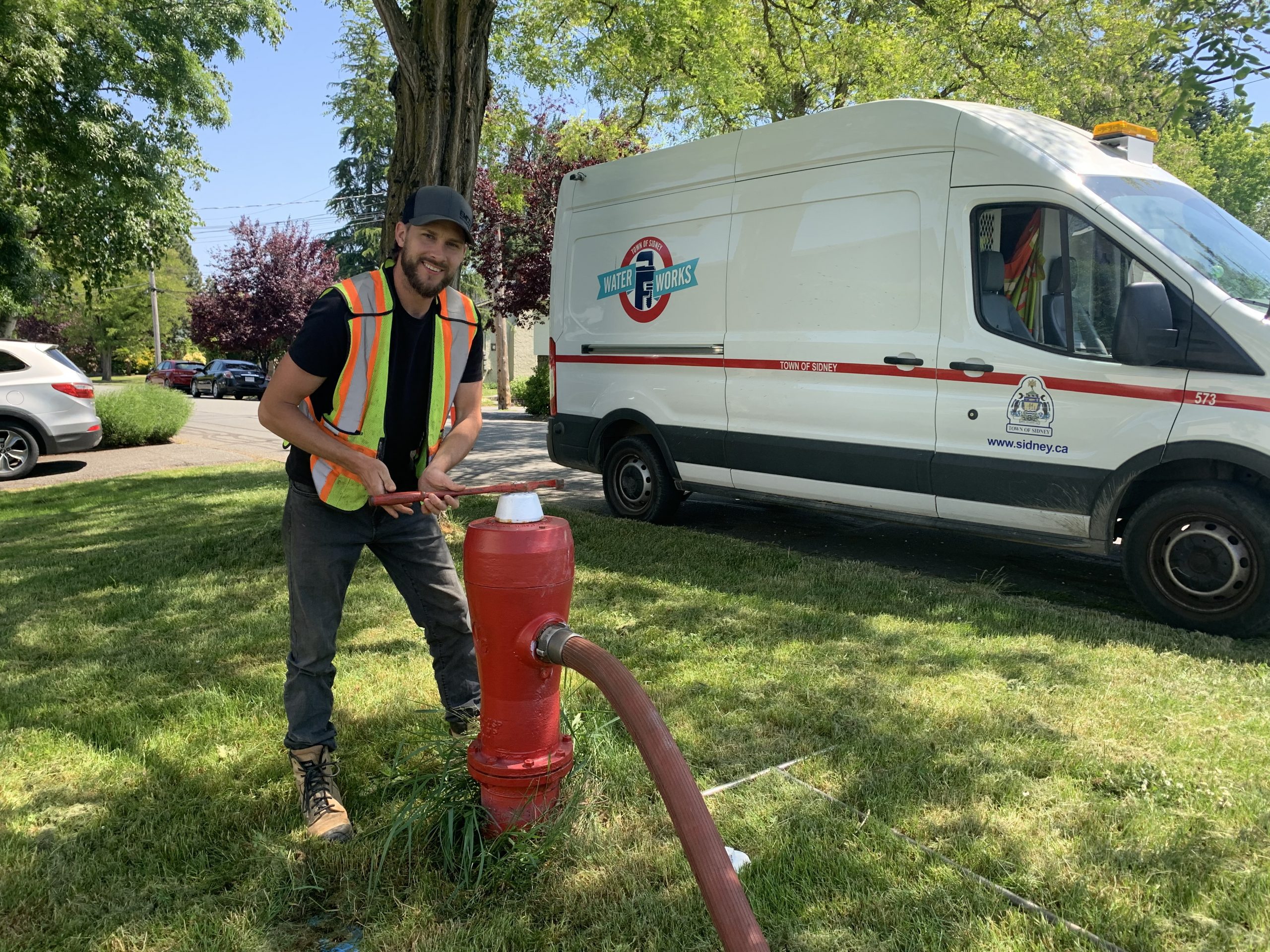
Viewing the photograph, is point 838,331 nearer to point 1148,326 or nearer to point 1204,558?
point 1148,326

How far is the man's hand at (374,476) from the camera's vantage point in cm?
263

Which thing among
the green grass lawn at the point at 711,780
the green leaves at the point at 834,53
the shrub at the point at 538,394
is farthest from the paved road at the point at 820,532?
the shrub at the point at 538,394

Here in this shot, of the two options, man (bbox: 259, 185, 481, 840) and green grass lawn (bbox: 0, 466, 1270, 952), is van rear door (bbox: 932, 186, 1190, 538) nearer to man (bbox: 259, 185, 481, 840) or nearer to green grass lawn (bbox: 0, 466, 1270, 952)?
green grass lawn (bbox: 0, 466, 1270, 952)

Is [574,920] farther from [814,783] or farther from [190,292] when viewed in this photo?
[190,292]

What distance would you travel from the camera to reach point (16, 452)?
39.4ft

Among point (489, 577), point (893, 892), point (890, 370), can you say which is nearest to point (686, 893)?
point (893, 892)

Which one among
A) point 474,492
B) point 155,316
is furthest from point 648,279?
point 155,316

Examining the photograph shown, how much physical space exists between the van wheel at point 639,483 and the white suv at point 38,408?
8.42 meters

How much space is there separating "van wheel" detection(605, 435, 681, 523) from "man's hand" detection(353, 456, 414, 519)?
15.6 feet

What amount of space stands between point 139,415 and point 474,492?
14254 millimetres

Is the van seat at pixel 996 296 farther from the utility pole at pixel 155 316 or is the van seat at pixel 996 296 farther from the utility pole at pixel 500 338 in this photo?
the utility pole at pixel 155 316

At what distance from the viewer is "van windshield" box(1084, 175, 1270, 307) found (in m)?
4.68

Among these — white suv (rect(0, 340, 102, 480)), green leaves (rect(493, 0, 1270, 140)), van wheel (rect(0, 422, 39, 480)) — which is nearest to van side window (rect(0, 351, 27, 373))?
white suv (rect(0, 340, 102, 480))

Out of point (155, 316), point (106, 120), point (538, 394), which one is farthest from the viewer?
point (155, 316)
